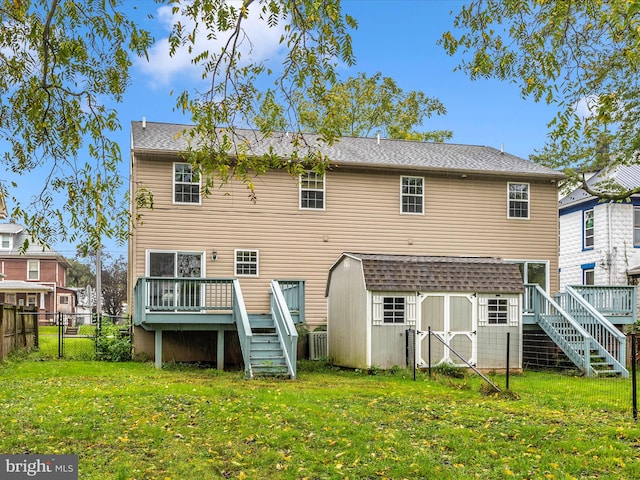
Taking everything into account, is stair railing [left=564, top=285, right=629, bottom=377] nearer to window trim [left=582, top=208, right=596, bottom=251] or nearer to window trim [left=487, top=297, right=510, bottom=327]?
window trim [left=487, top=297, right=510, bottom=327]

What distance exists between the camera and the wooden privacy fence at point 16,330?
17.2 metres

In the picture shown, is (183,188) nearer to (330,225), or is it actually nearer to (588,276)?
(330,225)

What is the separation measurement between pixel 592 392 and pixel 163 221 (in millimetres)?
11943

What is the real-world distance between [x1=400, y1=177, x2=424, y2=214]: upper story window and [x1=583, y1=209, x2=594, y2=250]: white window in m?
9.96

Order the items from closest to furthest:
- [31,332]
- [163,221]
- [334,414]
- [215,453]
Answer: [215,453], [334,414], [163,221], [31,332]

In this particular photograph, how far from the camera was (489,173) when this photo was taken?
21.6m

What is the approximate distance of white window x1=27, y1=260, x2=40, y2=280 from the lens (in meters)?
47.1

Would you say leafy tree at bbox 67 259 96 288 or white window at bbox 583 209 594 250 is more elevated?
white window at bbox 583 209 594 250

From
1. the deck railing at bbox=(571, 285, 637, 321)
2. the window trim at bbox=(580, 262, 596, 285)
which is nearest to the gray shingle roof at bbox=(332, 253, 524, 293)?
the deck railing at bbox=(571, 285, 637, 321)

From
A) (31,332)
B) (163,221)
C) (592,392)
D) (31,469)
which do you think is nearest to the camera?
(31,469)

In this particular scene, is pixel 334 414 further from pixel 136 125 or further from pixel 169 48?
pixel 136 125

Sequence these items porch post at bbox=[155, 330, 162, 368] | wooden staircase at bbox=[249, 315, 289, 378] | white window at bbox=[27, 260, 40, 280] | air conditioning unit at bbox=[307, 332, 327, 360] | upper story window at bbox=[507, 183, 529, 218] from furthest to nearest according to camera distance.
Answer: white window at bbox=[27, 260, 40, 280], upper story window at bbox=[507, 183, 529, 218], air conditioning unit at bbox=[307, 332, 327, 360], porch post at bbox=[155, 330, 162, 368], wooden staircase at bbox=[249, 315, 289, 378]

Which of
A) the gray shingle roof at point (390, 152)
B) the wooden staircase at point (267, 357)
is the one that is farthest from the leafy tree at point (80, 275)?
the wooden staircase at point (267, 357)

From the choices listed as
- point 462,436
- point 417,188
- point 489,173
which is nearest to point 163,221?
point 417,188
